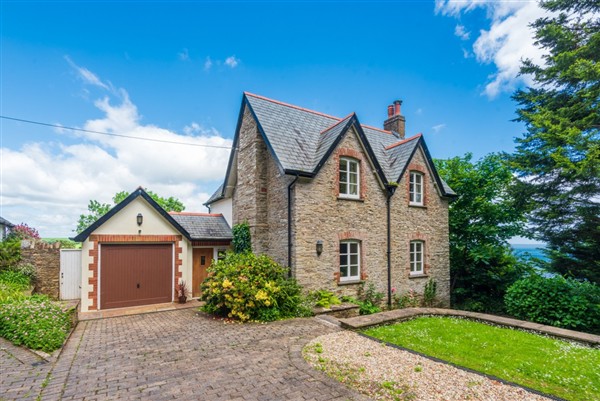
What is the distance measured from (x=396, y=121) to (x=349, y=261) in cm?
981

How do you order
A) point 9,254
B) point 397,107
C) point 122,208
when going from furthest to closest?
point 397,107 < point 9,254 < point 122,208

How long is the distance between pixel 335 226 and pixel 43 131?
33.9 feet

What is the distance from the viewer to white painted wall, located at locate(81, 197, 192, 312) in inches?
417

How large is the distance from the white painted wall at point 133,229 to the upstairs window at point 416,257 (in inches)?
387

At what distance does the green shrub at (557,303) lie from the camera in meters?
10.5

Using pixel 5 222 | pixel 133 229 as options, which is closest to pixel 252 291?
pixel 133 229

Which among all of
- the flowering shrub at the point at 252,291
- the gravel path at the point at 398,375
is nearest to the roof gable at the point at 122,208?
the flowering shrub at the point at 252,291

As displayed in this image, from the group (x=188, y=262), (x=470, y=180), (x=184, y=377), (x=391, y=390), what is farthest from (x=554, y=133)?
(x=188, y=262)

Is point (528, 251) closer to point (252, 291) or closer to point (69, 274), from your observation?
point (252, 291)

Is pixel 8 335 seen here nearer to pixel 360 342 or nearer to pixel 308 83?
pixel 360 342

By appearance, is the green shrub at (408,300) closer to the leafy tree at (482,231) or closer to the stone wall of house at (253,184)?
the leafy tree at (482,231)

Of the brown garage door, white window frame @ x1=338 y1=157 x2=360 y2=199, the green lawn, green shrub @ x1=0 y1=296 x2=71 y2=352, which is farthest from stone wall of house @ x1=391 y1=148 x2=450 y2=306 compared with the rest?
green shrub @ x1=0 y1=296 x2=71 y2=352

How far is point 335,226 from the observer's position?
11336mm

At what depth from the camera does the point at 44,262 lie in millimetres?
12148
